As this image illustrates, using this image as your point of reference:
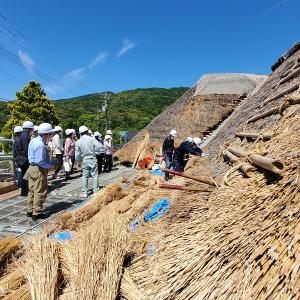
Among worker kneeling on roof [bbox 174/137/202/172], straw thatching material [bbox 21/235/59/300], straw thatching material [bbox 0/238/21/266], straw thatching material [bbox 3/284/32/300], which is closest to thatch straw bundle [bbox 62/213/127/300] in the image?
straw thatching material [bbox 21/235/59/300]

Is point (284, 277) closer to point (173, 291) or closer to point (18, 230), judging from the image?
point (173, 291)

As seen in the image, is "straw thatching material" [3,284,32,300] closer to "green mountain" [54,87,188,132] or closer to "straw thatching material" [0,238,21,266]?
"straw thatching material" [0,238,21,266]

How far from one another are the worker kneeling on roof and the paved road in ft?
7.92

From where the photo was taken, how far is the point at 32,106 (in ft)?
96.1

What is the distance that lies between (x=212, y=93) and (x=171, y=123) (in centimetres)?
241

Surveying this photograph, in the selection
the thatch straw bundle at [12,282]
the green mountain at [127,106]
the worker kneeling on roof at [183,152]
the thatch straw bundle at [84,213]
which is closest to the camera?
the thatch straw bundle at [12,282]

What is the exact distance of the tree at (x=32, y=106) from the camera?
29.0m

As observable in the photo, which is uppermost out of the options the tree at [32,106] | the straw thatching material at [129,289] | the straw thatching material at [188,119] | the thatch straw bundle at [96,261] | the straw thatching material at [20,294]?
the tree at [32,106]

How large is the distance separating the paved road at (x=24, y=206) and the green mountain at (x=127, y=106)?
35714 mm

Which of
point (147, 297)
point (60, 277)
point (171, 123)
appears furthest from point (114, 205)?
point (171, 123)

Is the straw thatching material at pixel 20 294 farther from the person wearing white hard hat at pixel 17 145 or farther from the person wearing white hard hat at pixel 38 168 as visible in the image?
the person wearing white hard hat at pixel 17 145

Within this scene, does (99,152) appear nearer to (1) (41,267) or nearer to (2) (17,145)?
(2) (17,145)

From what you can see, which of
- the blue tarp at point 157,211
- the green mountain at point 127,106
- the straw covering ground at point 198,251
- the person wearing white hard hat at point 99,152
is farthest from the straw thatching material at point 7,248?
the green mountain at point 127,106

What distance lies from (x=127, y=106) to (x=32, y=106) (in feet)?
155
